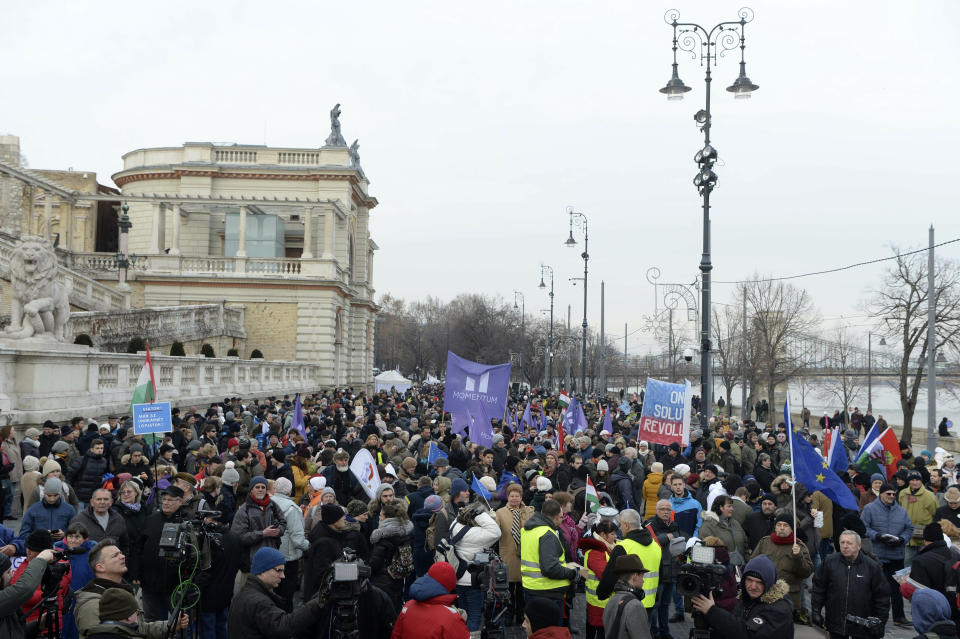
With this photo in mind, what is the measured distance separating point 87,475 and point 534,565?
21.3 ft

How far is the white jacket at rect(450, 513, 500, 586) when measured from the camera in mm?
7840

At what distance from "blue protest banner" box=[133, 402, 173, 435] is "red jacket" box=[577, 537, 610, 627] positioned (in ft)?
24.2

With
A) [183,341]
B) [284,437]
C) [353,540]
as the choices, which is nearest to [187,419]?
[284,437]

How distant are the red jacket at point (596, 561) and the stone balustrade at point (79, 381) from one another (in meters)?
11.0

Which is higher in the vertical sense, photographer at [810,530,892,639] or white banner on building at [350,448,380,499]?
white banner on building at [350,448,380,499]

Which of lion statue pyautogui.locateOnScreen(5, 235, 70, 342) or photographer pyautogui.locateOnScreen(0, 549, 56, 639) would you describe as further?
lion statue pyautogui.locateOnScreen(5, 235, 70, 342)

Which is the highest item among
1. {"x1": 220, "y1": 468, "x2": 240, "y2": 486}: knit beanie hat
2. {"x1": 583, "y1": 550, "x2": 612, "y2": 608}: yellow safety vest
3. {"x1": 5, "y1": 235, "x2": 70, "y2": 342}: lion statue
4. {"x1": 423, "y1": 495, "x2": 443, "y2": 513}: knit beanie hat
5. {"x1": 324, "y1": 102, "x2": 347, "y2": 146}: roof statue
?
{"x1": 324, "y1": 102, "x2": 347, "y2": 146}: roof statue

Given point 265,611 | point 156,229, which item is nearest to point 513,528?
point 265,611

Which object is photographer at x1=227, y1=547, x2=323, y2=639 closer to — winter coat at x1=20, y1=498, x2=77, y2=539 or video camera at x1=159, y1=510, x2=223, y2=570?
video camera at x1=159, y1=510, x2=223, y2=570

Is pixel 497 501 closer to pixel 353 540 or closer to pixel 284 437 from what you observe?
pixel 353 540

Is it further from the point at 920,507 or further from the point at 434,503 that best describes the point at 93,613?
the point at 920,507

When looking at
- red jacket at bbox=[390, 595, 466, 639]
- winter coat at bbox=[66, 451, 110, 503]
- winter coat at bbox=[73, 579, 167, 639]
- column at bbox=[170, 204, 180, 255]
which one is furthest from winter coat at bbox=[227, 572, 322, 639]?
column at bbox=[170, 204, 180, 255]

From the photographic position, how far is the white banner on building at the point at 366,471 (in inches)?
393

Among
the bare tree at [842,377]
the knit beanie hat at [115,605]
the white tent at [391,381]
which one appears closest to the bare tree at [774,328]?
the bare tree at [842,377]
